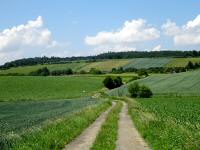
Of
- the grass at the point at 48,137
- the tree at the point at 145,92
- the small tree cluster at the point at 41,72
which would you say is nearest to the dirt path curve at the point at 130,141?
the grass at the point at 48,137

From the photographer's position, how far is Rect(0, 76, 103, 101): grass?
373 ft

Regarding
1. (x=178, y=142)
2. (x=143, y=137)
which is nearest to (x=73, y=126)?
(x=143, y=137)

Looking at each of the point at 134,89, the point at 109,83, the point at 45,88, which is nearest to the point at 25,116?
the point at 134,89

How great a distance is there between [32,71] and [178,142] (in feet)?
557

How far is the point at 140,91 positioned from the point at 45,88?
35.8 metres

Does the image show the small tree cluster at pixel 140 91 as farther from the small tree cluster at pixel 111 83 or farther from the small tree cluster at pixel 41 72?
the small tree cluster at pixel 41 72

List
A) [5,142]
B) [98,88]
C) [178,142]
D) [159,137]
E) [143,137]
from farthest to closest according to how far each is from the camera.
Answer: [98,88], [143,137], [159,137], [5,142], [178,142]

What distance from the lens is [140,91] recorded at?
101812 mm

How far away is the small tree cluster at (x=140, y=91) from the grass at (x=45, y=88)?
58.6ft

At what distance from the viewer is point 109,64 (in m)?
196

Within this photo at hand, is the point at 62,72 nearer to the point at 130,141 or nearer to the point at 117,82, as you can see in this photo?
the point at 117,82

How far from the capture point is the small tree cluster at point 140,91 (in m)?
100

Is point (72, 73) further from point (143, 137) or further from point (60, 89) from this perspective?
point (143, 137)

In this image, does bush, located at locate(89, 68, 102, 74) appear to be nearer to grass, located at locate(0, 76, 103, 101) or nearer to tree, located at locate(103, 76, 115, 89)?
grass, located at locate(0, 76, 103, 101)
